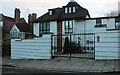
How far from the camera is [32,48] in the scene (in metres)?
21.1

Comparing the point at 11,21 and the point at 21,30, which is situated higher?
the point at 11,21

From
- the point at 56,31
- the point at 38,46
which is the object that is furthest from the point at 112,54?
the point at 56,31

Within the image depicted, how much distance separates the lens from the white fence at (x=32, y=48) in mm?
20062

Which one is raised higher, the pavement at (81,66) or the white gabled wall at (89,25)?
the white gabled wall at (89,25)

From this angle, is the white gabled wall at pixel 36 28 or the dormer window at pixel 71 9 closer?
the dormer window at pixel 71 9

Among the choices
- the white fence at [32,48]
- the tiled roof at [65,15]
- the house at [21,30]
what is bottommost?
the white fence at [32,48]

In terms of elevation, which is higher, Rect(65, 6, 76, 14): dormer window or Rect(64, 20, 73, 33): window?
Rect(65, 6, 76, 14): dormer window

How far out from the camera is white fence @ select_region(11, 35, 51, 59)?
790 inches

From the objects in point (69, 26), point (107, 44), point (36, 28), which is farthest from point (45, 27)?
point (107, 44)

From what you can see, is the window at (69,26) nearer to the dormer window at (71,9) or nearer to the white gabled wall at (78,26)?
the white gabled wall at (78,26)

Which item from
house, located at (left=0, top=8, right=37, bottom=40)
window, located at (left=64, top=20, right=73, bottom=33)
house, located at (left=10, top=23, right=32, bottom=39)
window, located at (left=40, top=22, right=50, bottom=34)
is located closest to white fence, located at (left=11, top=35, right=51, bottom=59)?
window, located at (left=64, top=20, right=73, bottom=33)

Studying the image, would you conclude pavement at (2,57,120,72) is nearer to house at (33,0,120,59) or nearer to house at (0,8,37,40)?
house at (33,0,120,59)

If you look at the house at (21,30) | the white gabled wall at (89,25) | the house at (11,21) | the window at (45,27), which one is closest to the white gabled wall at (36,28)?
the window at (45,27)

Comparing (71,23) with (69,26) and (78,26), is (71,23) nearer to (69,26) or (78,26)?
(69,26)
